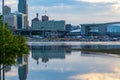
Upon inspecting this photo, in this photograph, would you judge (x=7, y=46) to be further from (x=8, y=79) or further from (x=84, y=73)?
(x=84, y=73)

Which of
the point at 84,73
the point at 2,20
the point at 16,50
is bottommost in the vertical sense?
the point at 84,73

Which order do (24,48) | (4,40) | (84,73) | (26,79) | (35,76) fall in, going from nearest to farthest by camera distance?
(4,40), (24,48), (26,79), (35,76), (84,73)

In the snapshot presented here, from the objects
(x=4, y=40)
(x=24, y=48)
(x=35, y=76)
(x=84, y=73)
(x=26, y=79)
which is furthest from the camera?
(x=84, y=73)

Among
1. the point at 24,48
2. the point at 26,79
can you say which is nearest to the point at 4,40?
the point at 24,48

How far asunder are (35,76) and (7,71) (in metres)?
6.72

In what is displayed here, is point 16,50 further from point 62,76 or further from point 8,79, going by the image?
point 62,76

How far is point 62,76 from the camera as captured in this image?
47.7 metres

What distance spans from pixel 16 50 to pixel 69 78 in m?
11.7

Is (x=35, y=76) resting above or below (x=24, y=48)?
below

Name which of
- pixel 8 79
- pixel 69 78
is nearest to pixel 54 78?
pixel 69 78

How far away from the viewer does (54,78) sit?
149ft

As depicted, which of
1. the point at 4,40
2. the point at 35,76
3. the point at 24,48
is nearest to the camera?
the point at 4,40

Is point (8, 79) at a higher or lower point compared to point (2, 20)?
lower

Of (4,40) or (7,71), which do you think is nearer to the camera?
(4,40)
